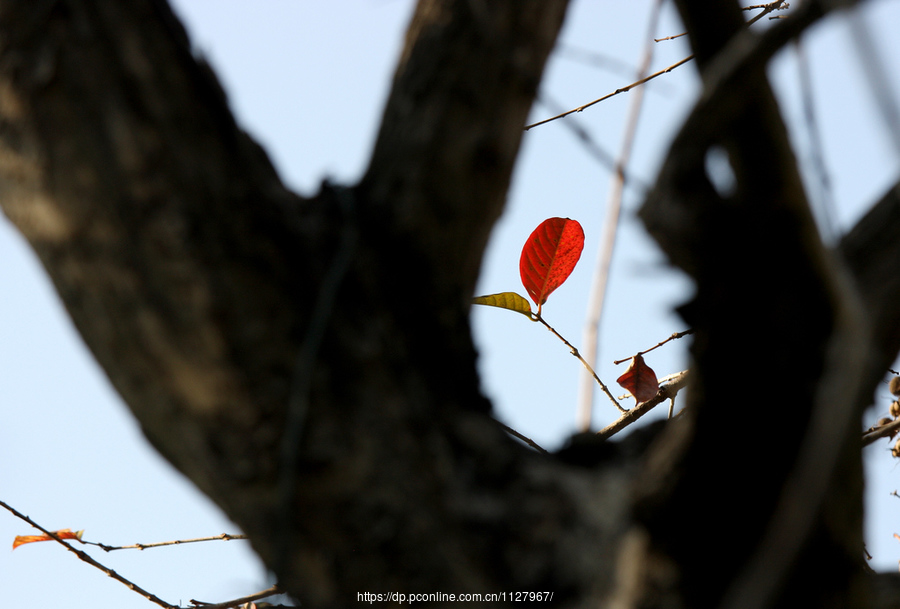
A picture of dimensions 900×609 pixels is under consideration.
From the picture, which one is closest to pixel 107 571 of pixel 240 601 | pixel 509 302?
pixel 240 601

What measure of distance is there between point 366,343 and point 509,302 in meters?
1.10

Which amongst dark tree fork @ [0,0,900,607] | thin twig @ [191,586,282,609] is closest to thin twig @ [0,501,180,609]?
thin twig @ [191,586,282,609]

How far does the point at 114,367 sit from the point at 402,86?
42 cm

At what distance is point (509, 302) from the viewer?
169 cm

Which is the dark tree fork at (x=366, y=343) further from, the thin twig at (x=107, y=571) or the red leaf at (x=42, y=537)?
the red leaf at (x=42, y=537)

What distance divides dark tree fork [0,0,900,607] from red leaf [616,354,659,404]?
0.99 meters

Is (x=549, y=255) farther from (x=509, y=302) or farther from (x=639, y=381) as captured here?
(x=639, y=381)

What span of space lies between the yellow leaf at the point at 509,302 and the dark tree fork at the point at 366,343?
1.03m

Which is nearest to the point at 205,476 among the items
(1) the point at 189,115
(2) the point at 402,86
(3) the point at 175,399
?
(3) the point at 175,399

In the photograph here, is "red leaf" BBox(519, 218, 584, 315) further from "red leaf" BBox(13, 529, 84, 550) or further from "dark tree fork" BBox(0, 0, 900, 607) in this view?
"red leaf" BBox(13, 529, 84, 550)

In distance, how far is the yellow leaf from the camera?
1678 millimetres

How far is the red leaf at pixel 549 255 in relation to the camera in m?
1.66

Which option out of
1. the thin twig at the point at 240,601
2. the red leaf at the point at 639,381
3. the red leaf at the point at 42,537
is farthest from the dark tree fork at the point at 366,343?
the red leaf at the point at 42,537

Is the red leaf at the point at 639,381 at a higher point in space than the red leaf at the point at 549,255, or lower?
lower
